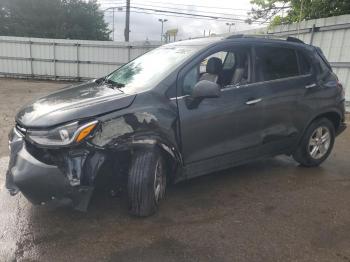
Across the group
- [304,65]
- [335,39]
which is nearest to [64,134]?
[304,65]

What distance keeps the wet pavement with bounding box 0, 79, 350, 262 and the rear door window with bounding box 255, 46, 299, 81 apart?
1.36 meters

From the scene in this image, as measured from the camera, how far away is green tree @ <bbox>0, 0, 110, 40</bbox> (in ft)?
81.9

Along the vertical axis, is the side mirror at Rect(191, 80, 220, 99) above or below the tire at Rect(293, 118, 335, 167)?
above

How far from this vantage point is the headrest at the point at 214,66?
3809 mm

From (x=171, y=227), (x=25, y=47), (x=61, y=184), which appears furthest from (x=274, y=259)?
(x=25, y=47)

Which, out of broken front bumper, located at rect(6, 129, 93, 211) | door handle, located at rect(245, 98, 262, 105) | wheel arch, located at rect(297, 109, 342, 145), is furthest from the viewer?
wheel arch, located at rect(297, 109, 342, 145)

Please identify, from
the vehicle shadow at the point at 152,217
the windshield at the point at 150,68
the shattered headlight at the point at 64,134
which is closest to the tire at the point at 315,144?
the vehicle shadow at the point at 152,217

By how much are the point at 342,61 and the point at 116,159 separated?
783 centimetres

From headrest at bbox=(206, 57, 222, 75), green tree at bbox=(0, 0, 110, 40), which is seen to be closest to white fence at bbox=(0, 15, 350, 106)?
green tree at bbox=(0, 0, 110, 40)

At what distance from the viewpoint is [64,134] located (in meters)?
2.64

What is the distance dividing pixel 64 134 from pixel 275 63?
2702 mm

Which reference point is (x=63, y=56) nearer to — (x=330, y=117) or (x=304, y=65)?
(x=304, y=65)

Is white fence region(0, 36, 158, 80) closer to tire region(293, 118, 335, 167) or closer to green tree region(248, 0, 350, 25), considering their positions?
green tree region(248, 0, 350, 25)

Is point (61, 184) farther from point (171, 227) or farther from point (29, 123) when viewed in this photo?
point (171, 227)
